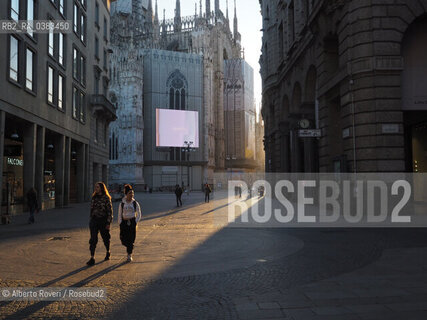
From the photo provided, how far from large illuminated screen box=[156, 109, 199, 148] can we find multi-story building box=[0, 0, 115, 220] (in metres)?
31.3

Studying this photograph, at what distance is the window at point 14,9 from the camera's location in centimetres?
1879

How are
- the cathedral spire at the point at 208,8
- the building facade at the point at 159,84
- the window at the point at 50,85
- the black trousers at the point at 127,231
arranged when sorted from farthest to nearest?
the cathedral spire at the point at 208,8 → the building facade at the point at 159,84 → the window at the point at 50,85 → the black trousers at the point at 127,231

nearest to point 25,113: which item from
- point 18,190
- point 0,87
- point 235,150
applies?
point 0,87

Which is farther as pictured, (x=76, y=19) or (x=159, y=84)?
(x=159, y=84)

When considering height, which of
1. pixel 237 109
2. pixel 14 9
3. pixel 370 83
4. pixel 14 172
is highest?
pixel 237 109

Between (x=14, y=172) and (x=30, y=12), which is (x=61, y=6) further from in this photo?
(x=14, y=172)

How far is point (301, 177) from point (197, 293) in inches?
924

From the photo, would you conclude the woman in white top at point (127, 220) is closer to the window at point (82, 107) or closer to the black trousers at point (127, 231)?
the black trousers at point (127, 231)

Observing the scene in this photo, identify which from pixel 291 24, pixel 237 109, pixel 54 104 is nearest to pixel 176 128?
pixel 237 109

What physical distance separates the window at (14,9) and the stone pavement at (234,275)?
12.3 metres

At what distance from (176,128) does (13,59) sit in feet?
179

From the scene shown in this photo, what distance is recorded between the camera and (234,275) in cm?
685

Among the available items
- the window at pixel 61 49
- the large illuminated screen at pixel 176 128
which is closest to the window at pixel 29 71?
the window at pixel 61 49

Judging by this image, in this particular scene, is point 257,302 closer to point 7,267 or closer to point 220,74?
point 7,267
